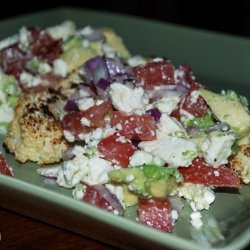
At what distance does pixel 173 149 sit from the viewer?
2.55 metres

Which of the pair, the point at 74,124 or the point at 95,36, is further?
the point at 95,36

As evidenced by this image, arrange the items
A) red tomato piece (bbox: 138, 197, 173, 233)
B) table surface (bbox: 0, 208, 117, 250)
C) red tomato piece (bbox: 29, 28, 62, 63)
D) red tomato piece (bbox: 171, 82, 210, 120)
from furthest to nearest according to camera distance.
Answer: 1. red tomato piece (bbox: 29, 28, 62, 63)
2. red tomato piece (bbox: 171, 82, 210, 120)
3. table surface (bbox: 0, 208, 117, 250)
4. red tomato piece (bbox: 138, 197, 173, 233)

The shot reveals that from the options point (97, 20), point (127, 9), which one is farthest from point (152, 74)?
point (127, 9)

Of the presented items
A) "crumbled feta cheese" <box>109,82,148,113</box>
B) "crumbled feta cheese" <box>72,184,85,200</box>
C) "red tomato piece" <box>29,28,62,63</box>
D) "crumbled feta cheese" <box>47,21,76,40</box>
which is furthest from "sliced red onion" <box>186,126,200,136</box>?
"crumbled feta cheese" <box>47,21,76,40</box>

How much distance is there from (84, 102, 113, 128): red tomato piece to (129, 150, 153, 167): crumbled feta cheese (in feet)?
1.07

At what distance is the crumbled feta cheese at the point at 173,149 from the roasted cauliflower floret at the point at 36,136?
18.0 inches

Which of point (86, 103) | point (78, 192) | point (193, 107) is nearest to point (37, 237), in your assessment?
point (78, 192)

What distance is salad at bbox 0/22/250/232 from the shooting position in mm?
2438

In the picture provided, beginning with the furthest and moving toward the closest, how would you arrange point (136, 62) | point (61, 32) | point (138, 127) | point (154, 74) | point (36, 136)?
point (61, 32) < point (136, 62) < point (154, 74) < point (36, 136) < point (138, 127)

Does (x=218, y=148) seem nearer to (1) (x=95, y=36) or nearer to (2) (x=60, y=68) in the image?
(2) (x=60, y=68)

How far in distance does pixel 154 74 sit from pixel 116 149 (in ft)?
2.03

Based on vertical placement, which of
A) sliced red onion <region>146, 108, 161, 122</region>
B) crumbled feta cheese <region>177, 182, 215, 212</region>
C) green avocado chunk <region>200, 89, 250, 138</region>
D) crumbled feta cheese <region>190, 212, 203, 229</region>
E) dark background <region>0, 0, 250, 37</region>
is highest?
green avocado chunk <region>200, 89, 250, 138</region>

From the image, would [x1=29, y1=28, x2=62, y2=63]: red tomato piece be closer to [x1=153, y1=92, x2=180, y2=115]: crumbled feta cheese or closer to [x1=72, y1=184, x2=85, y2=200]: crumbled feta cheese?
[x1=153, y1=92, x2=180, y2=115]: crumbled feta cheese

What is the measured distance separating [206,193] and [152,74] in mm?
763
